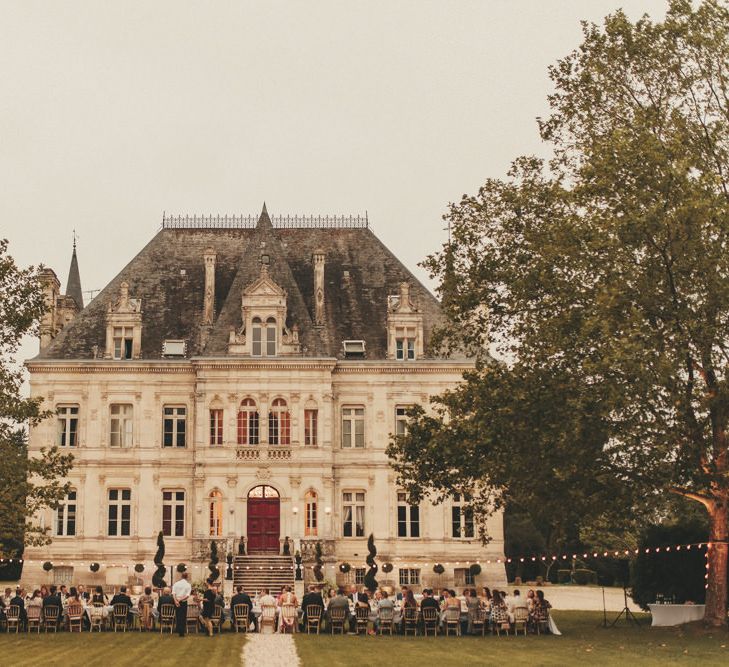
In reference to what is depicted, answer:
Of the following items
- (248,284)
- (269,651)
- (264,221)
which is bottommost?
(269,651)

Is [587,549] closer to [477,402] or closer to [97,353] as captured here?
[97,353]

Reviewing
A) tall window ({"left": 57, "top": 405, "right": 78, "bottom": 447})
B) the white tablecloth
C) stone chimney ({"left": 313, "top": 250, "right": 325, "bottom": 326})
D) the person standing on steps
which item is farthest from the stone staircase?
the white tablecloth

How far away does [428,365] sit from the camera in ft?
170

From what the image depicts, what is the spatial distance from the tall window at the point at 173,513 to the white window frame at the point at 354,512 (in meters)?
6.98

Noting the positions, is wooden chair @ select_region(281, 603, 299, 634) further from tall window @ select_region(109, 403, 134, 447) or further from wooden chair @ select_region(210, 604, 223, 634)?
tall window @ select_region(109, 403, 134, 447)

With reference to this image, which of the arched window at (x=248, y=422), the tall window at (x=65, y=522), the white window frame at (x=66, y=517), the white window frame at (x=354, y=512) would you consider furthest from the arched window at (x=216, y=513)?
the tall window at (x=65, y=522)

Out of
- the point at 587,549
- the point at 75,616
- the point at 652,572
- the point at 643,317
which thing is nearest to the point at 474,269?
the point at 643,317

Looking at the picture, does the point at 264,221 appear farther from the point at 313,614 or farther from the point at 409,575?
the point at 313,614

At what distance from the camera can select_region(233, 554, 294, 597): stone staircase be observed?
46.5m

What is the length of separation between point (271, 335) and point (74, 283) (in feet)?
53.5

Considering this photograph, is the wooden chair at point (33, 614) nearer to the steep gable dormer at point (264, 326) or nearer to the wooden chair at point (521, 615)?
the wooden chair at point (521, 615)

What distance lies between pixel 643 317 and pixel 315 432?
972 inches

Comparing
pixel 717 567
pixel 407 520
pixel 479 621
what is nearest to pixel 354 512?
pixel 407 520

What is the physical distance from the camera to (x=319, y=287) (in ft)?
176
